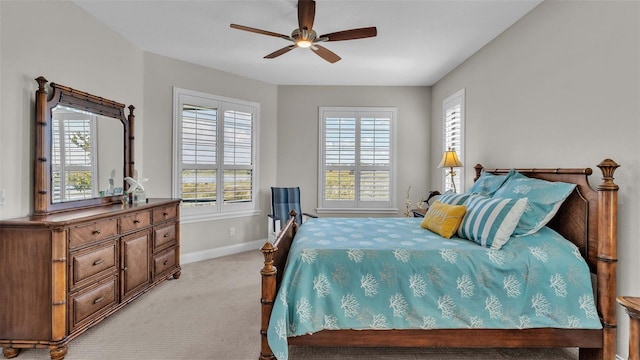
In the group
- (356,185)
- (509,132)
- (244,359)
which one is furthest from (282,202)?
(509,132)

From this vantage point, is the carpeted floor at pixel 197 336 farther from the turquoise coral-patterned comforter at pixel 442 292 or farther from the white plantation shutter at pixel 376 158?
the white plantation shutter at pixel 376 158

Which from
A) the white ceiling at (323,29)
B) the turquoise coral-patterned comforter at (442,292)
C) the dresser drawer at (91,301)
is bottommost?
the dresser drawer at (91,301)

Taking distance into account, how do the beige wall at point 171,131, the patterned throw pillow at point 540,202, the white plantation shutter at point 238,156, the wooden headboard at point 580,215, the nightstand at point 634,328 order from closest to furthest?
the nightstand at point 634,328, the wooden headboard at point 580,215, the patterned throw pillow at point 540,202, the beige wall at point 171,131, the white plantation shutter at point 238,156

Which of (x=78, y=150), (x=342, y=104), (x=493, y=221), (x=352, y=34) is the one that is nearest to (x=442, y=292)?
(x=493, y=221)

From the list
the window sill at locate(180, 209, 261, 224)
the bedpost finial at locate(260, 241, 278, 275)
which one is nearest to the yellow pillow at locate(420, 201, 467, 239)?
the bedpost finial at locate(260, 241, 278, 275)

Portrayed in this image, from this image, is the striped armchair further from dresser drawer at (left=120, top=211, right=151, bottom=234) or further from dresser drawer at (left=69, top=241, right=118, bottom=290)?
dresser drawer at (left=69, top=241, right=118, bottom=290)

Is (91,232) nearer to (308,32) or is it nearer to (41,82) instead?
(41,82)

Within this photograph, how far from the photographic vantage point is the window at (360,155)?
16.6ft

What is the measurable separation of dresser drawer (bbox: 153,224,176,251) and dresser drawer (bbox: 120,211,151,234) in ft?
0.62

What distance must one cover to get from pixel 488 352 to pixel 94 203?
11.7 feet

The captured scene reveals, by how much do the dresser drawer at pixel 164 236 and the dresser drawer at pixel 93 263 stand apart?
1.91ft

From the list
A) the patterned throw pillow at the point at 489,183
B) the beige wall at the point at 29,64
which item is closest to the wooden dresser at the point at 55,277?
the beige wall at the point at 29,64

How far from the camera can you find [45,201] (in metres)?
2.36

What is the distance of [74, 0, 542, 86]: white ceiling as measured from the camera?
271 centimetres
